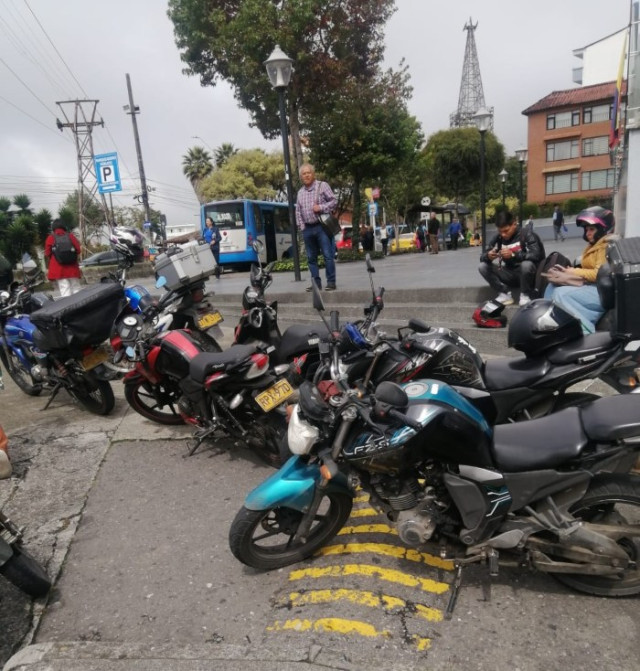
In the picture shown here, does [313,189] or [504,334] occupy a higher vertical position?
[313,189]

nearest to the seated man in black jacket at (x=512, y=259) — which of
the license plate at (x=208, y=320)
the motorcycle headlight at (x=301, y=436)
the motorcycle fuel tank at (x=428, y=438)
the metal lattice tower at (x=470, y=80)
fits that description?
the license plate at (x=208, y=320)

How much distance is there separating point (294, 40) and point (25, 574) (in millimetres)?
15794

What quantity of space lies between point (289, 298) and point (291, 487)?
6539 mm

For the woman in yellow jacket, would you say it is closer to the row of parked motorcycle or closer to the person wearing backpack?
the row of parked motorcycle

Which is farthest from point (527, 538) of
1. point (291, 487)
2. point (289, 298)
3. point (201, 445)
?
point (289, 298)

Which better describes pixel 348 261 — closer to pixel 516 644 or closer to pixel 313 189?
pixel 313 189

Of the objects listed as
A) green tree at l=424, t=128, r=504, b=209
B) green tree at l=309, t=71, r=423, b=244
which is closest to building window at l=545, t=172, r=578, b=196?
green tree at l=424, t=128, r=504, b=209

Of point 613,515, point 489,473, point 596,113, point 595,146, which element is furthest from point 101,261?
point 596,113

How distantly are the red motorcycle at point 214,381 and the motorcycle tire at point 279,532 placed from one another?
36.0 inches

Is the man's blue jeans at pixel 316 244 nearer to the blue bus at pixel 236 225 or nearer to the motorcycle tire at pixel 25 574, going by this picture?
the motorcycle tire at pixel 25 574

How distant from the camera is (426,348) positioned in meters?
2.98

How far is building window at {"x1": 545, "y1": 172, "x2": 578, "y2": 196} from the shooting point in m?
43.6

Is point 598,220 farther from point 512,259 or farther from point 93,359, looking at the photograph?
point 93,359

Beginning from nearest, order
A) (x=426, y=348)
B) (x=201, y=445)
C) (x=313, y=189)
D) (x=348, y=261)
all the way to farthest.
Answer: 1. (x=426, y=348)
2. (x=201, y=445)
3. (x=313, y=189)
4. (x=348, y=261)
